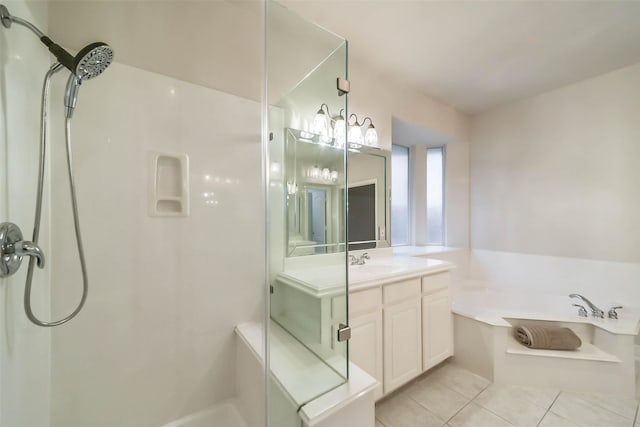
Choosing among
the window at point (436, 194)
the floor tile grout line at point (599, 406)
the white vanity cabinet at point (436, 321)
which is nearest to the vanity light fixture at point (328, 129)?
the white vanity cabinet at point (436, 321)

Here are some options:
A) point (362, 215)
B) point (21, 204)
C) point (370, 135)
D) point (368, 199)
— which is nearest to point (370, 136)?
point (370, 135)

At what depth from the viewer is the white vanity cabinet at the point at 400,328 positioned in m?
1.32

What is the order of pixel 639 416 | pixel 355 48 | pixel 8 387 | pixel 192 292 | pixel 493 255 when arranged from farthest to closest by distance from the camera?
pixel 493 255
pixel 355 48
pixel 639 416
pixel 192 292
pixel 8 387

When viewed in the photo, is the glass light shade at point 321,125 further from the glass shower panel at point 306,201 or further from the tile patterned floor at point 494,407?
the tile patterned floor at point 494,407

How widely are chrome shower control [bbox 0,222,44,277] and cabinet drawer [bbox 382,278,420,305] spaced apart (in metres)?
1.56

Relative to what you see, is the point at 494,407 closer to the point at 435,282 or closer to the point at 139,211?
the point at 435,282

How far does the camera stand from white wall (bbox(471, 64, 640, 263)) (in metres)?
1.98

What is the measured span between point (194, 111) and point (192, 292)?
1018 mm

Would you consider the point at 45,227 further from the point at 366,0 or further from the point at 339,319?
the point at 366,0

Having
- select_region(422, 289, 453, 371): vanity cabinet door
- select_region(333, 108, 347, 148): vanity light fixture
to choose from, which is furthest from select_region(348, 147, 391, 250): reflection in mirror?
select_region(333, 108, 347, 148): vanity light fixture

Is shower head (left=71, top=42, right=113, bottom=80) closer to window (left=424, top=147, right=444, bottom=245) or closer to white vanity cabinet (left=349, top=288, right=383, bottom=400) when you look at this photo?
white vanity cabinet (left=349, top=288, right=383, bottom=400)

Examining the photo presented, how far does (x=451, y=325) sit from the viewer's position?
6.13 ft

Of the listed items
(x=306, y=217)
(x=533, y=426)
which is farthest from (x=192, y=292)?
(x=533, y=426)

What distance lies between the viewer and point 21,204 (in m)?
0.79
